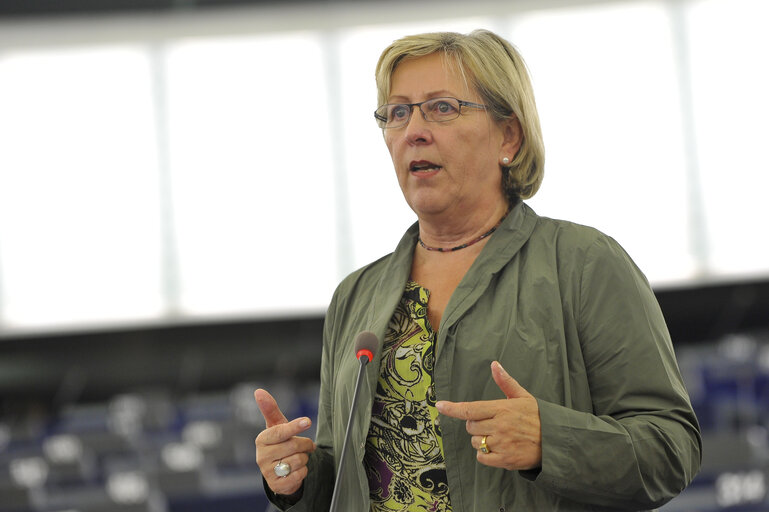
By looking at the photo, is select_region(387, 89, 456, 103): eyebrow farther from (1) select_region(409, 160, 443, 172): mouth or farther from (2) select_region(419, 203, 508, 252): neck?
(2) select_region(419, 203, 508, 252): neck

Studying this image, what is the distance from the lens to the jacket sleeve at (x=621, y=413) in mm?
1219

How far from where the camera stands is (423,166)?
1491 millimetres

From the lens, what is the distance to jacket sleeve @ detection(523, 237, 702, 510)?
48.0 inches

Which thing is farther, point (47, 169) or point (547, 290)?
point (47, 169)

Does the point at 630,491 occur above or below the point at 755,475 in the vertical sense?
above

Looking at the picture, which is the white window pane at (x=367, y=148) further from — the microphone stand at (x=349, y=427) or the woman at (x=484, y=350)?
the microphone stand at (x=349, y=427)

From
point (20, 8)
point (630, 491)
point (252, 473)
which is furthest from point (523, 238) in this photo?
point (20, 8)

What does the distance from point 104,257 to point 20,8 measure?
2493 mm

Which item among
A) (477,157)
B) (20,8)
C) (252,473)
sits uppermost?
(20,8)

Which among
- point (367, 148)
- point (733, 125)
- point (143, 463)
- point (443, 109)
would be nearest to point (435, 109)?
→ point (443, 109)

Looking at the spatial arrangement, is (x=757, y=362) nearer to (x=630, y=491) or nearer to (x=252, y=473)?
(x=252, y=473)

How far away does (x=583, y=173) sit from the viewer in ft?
26.6

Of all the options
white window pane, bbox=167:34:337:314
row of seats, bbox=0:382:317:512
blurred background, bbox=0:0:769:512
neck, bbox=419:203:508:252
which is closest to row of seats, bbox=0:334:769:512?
row of seats, bbox=0:382:317:512

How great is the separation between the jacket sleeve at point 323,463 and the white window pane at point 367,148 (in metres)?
6.61
